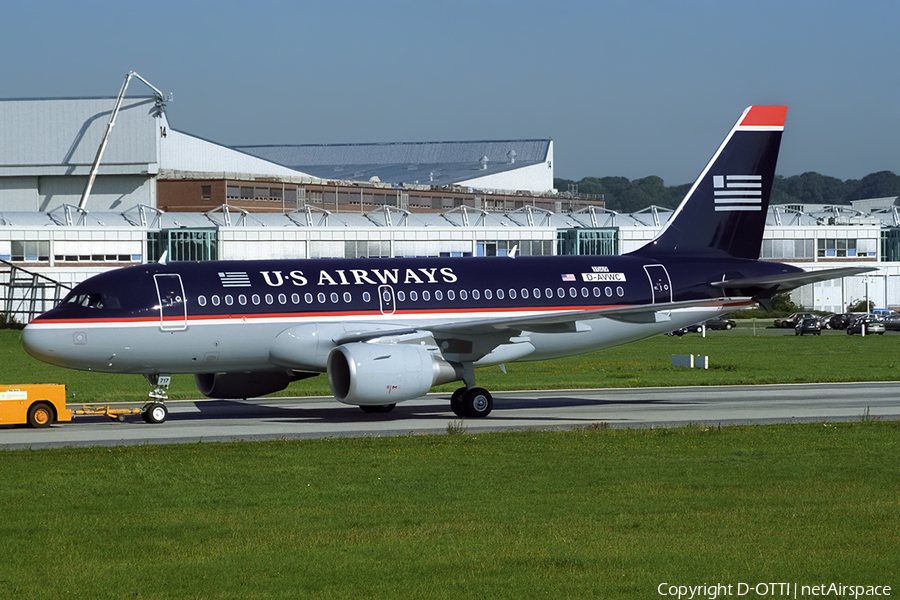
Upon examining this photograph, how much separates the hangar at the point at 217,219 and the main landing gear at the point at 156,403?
63.4 metres

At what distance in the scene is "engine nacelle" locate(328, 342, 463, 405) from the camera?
28391mm

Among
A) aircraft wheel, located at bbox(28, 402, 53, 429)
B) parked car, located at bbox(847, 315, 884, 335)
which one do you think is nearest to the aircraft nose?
aircraft wheel, located at bbox(28, 402, 53, 429)

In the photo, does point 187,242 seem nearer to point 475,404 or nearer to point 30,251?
point 30,251

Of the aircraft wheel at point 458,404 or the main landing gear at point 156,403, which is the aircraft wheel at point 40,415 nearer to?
the main landing gear at point 156,403

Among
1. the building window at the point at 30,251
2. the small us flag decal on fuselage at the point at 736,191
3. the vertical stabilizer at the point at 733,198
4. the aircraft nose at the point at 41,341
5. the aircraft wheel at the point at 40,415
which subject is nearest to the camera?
the aircraft nose at the point at 41,341

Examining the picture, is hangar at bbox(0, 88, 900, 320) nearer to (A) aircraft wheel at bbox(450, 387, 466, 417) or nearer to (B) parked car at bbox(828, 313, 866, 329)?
(B) parked car at bbox(828, 313, 866, 329)

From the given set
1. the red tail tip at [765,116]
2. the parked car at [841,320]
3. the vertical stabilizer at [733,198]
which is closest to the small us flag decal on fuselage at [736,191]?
the vertical stabilizer at [733,198]

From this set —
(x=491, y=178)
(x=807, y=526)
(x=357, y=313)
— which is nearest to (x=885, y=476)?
(x=807, y=526)

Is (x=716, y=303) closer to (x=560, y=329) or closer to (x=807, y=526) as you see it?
(x=560, y=329)

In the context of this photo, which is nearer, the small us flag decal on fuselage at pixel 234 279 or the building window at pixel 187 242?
the small us flag decal on fuselage at pixel 234 279

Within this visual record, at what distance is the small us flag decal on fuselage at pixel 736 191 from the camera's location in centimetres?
3722

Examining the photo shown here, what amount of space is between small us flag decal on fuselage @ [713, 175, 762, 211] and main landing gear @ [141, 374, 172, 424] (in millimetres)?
19052

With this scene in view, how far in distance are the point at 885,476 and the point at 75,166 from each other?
12501 centimetres

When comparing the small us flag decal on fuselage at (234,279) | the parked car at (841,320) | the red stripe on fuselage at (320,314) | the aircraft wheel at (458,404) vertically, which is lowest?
the parked car at (841,320)
